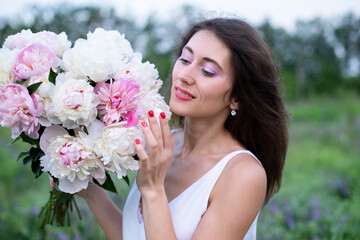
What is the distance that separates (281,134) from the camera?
89.9 inches

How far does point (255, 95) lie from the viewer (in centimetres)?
214

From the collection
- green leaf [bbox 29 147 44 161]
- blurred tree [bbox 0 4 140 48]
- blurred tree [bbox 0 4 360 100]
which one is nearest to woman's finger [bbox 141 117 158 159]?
green leaf [bbox 29 147 44 161]

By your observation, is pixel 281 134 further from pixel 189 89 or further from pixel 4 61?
pixel 4 61

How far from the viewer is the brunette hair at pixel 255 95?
2.03 m

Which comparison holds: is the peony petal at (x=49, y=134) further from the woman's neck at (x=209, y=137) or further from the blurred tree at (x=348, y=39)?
the blurred tree at (x=348, y=39)

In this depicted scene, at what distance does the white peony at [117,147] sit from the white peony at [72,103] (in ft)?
0.34

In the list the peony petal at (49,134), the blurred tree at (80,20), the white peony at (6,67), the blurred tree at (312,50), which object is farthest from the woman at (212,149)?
the blurred tree at (312,50)

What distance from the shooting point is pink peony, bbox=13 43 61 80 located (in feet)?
4.86

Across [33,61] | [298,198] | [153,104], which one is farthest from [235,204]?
[298,198]

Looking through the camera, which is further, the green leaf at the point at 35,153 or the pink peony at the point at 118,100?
the green leaf at the point at 35,153

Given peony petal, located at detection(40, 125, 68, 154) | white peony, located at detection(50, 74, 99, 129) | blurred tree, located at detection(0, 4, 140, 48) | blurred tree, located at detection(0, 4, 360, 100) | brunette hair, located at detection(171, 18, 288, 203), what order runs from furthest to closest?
blurred tree, located at detection(0, 4, 360, 100) → blurred tree, located at detection(0, 4, 140, 48) → brunette hair, located at detection(171, 18, 288, 203) → peony petal, located at detection(40, 125, 68, 154) → white peony, located at detection(50, 74, 99, 129)

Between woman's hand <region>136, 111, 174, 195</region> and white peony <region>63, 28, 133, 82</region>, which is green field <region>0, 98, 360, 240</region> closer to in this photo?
woman's hand <region>136, 111, 174, 195</region>

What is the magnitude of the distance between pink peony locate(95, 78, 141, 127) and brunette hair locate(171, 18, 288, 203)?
2.32 ft

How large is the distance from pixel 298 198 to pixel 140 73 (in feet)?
12.7
